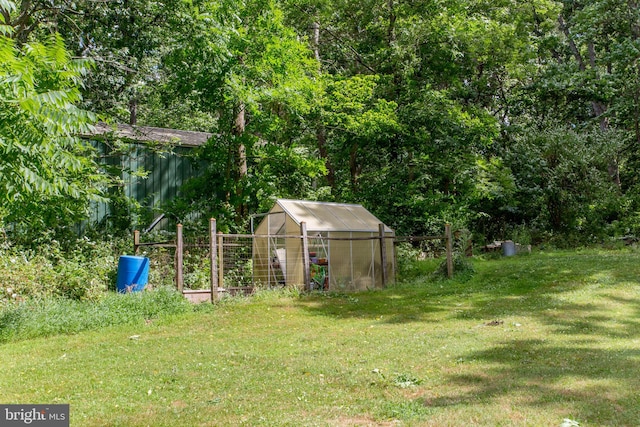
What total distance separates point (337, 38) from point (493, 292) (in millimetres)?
15560

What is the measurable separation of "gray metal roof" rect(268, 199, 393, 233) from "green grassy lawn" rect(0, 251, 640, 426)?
3661 mm

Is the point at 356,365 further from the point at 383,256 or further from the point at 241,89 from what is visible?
the point at 241,89

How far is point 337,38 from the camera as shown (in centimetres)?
2498

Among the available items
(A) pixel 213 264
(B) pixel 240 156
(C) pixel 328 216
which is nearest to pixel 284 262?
(C) pixel 328 216

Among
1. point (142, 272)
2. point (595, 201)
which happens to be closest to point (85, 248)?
point (142, 272)

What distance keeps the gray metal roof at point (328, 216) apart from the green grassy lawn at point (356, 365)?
366 centimetres

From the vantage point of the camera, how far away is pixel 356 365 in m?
7.06

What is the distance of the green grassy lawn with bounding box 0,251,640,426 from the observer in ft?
16.9

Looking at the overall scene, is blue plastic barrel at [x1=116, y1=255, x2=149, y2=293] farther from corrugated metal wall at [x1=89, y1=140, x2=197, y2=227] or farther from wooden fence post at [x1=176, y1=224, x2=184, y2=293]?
corrugated metal wall at [x1=89, y1=140, x2=197, y2=227]

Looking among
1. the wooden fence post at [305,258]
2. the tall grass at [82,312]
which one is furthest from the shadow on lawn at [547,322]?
the tall grass at [82,312]

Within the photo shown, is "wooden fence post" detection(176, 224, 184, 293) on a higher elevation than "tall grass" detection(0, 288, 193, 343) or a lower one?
higher

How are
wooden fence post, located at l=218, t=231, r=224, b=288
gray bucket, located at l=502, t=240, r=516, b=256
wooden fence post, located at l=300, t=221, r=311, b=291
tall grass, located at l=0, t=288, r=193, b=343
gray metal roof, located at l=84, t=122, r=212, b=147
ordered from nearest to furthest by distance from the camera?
1. tall grass, located at l=0, t=288, r=193, b=343
2. wooden fence post, located at l=218, t=231, r=224, b=288
3. wooden fence post, located at l=300, t=221, r=311, b=291
4. gray metal roof, located at l=84, t=122, r=212, b=147
5. gray bucket, located at l=502, t=240, r=516, b=256

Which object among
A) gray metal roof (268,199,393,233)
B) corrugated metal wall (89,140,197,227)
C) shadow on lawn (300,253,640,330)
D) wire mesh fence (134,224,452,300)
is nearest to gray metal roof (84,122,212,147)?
corrugated metal wall (89,140,197,227)

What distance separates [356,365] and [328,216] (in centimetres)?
985
